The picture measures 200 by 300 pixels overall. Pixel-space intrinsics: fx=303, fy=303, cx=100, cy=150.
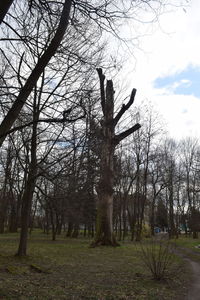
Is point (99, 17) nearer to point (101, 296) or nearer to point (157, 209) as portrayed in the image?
point (101, 296)

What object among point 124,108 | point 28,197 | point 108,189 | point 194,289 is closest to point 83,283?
point 194,289

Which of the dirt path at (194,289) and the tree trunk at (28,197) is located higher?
the tree trunk at (28,197)

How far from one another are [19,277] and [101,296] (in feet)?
7.78

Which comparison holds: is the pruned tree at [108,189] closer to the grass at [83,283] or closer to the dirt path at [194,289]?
the grass at [83,283]

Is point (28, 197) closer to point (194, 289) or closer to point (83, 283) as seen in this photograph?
point (83, 283)

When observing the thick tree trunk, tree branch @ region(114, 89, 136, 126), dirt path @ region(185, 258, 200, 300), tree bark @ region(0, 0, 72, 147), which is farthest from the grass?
tree branch @ region(114, 89, 136, 126)

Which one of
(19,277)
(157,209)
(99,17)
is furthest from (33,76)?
(157,209)

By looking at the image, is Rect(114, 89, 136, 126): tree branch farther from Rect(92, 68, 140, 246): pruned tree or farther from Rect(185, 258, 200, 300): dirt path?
Rect(185, 258, 200, 300): dirt path

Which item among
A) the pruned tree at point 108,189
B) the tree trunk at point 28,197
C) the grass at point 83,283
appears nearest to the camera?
the grass at point 83,283

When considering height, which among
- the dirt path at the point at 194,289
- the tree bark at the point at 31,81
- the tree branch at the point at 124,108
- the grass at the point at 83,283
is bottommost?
the dirt path at the point at 194,289

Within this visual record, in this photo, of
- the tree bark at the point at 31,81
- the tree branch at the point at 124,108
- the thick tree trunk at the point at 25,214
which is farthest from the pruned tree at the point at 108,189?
the tree bark at the point at 31,81

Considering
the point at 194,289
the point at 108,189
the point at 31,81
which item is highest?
the point at 31,81

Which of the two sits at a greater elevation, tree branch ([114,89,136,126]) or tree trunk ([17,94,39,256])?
tree branch ([114,89,136,126])

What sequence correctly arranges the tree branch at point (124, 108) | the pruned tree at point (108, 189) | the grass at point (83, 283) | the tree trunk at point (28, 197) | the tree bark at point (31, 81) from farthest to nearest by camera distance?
the tree branch at point (124, 108) < the pruned tree at point (108, 189) < the tree trunk at point (28, 197) < the grass at point (83, 283) < the tree bark at point (31, 81)
